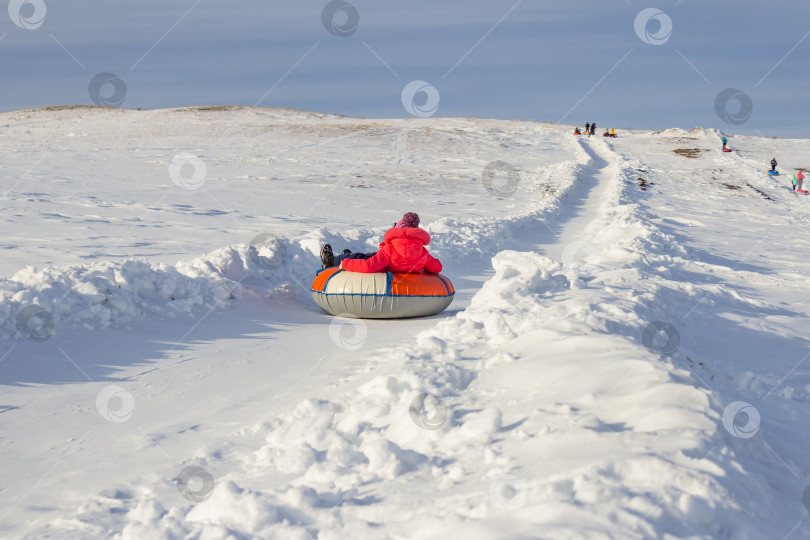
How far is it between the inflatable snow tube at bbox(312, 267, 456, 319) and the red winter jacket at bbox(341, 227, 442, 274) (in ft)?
0.31

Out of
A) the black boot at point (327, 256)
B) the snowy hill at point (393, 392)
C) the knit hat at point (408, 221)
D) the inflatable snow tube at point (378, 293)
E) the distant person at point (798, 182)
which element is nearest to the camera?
the snowy hill at point (393, 392)

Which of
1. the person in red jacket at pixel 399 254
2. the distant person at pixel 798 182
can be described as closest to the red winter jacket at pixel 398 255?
the person in red jacket at pixel 399 254

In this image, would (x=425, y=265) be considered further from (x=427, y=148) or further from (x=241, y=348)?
(x=427, y=148)

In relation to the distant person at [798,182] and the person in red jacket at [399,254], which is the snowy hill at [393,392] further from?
the distant person at [798,182]

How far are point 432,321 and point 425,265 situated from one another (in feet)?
2.66

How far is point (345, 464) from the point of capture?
A: 4234 millimetres

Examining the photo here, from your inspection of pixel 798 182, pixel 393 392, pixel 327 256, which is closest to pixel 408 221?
pixel 327 256

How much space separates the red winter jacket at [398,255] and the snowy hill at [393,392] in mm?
726

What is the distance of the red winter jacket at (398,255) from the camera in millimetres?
9344

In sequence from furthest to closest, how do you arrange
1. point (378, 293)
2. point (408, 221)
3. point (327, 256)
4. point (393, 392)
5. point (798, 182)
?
point (798, 182), point (327, 256), point (408, 221), point (378, 293), point (393, 392)

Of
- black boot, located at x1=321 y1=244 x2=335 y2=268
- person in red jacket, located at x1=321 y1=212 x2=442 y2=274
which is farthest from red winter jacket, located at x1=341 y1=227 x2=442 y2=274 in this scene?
black boot, located at x1=321 y1=244 x2=335 y2=268

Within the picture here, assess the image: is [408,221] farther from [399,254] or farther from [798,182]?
[798,182]

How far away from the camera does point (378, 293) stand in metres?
9.27

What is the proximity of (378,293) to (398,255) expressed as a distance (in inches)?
22.8
